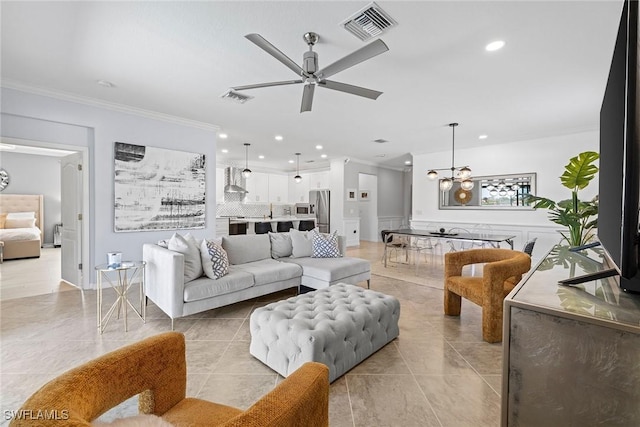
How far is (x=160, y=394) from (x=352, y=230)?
788 centimetres

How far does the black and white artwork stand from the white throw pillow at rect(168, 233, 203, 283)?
1875mm

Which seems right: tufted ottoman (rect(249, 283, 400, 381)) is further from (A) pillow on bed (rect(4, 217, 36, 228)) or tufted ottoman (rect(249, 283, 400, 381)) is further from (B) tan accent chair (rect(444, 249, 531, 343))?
(A) pillow on bed (rect(4, 217, 36, 228))

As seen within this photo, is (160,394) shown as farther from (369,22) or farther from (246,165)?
(246,165)

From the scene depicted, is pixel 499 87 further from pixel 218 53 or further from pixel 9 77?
pixel 9 77

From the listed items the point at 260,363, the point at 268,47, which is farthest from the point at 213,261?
the point at 268,47

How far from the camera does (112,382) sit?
909 mm

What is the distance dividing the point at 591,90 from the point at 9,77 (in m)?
7.09

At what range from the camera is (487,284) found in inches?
99.0

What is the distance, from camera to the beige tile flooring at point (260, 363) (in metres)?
1.71

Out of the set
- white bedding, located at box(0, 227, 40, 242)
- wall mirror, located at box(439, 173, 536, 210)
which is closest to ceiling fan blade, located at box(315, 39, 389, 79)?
wall mirror, located at box(439, 173, 536, 210)

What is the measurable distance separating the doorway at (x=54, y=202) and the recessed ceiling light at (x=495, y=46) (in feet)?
16.9

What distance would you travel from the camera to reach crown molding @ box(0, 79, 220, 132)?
11.5 ft

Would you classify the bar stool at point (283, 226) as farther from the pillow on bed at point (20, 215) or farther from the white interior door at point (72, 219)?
the pillow on bed at point (20, 215)

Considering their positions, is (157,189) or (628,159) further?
(157,189)
